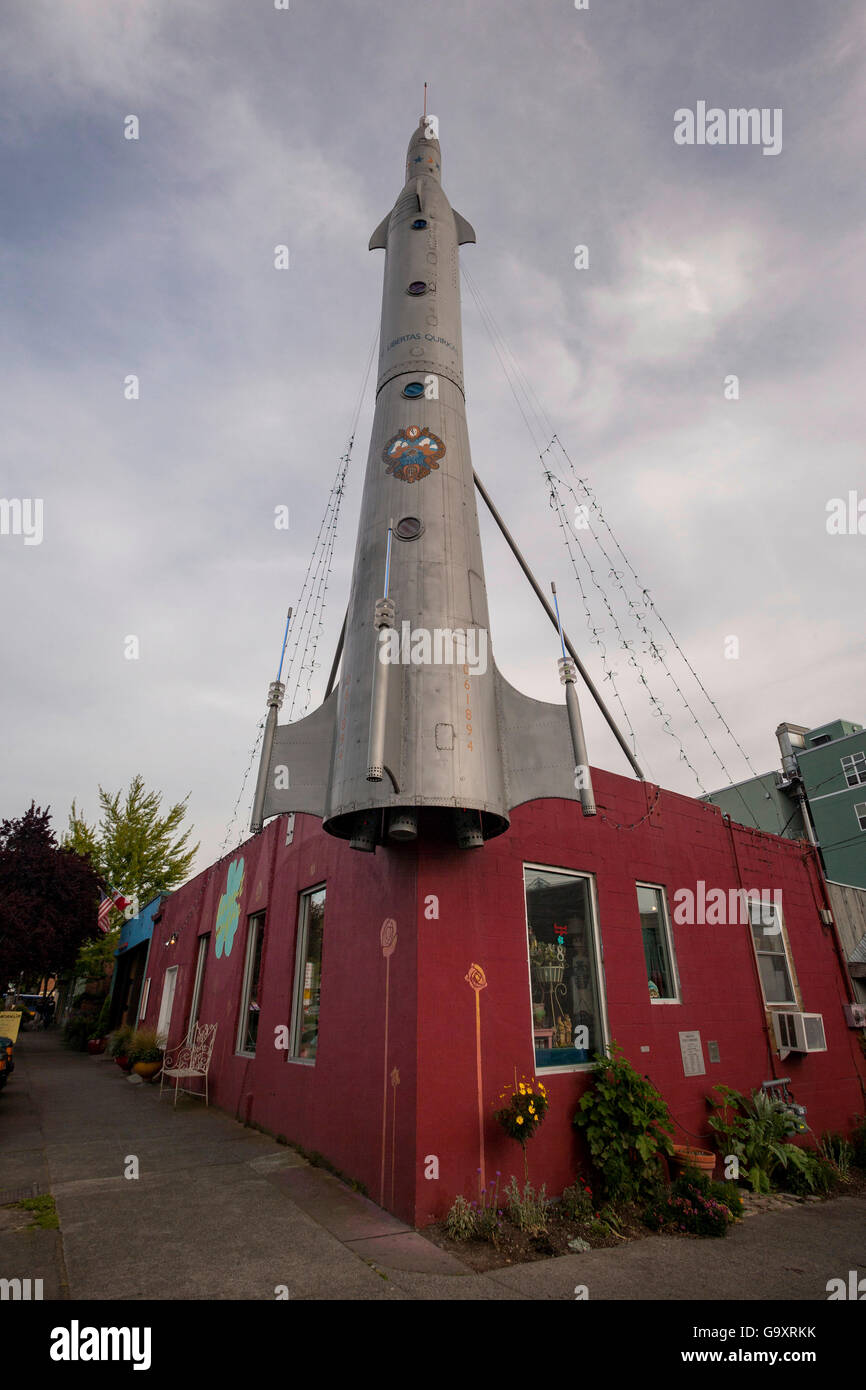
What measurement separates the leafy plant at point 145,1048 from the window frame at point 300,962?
896cm

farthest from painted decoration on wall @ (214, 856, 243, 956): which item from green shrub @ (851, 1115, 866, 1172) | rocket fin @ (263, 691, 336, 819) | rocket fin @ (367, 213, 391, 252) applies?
rocket fin @ (367, 213, 391, 252)

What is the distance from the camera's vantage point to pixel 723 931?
10.5 metres

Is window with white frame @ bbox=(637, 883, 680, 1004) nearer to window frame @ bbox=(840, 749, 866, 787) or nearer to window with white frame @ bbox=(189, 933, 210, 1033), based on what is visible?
window with white frame @ bbox=(189, 933, 210, 1033)

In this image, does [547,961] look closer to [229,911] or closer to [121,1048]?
[229,911]

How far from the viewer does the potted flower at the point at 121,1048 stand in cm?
1705

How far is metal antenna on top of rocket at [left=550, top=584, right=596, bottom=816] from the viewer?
662 centimetres

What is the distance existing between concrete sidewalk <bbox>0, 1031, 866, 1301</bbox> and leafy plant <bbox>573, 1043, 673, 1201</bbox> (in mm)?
772

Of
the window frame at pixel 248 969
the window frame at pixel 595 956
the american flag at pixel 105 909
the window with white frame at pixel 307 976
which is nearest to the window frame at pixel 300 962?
the window with white frame at pixel 307 976

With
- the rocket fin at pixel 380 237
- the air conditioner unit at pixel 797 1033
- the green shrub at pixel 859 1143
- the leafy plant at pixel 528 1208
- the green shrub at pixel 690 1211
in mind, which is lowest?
the green shrub at pixel 859 1143

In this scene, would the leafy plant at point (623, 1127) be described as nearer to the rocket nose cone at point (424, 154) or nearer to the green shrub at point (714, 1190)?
the green shrub at point (714, 1190)

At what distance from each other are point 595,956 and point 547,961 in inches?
35.0

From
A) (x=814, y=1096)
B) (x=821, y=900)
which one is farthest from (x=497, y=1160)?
(x=821, y=900)
